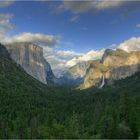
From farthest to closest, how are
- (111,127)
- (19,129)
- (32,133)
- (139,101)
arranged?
(19,129) < (32,133) < (139,101) < (111,127)

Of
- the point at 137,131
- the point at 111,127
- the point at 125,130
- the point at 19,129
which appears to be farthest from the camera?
the point at 19,129

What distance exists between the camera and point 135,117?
10162cm

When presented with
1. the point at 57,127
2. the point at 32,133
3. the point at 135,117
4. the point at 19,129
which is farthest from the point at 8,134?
the point at 135,117

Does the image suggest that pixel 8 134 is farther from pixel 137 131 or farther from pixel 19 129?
pixel 137 131

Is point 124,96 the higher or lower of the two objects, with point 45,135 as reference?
higher

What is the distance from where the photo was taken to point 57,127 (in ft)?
353

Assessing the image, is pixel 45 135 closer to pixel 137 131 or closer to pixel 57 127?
pixel 57 127

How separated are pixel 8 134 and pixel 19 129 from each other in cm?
675

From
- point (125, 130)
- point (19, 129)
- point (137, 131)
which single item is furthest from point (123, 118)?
point (19, 129)

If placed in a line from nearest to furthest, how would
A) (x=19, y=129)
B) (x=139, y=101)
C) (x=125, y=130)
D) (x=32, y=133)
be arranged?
1. (x=125, y=130)
2. (x=139, y=101)
3. (x=32, y=133)
4. (x=19, y=129)

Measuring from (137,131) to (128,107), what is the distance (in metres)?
10.4

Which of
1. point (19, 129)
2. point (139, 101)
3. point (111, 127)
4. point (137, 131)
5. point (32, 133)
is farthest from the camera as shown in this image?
point (19, 129)

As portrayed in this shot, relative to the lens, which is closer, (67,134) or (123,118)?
(67,134)

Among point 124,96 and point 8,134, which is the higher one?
point 124,96
